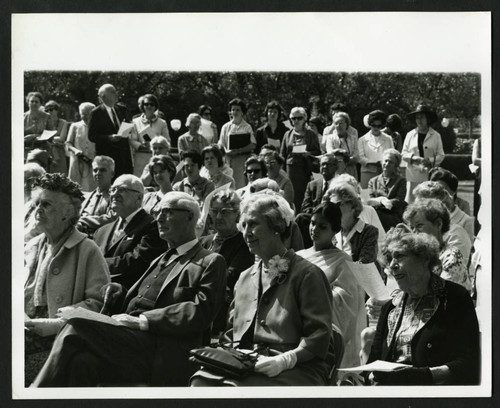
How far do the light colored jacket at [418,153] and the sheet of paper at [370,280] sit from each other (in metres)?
0.98

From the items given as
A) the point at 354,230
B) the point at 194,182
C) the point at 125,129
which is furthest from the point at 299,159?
the point at 125,129

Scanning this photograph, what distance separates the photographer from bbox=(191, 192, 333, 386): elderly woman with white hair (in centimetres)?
820

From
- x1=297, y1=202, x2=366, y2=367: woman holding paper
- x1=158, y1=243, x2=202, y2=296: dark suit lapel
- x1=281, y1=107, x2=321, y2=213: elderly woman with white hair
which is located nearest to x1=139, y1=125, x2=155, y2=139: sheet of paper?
x1=281, y1=107, x2=321, y2=213: elderly woman with white hair

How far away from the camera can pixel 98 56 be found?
30.8 ft

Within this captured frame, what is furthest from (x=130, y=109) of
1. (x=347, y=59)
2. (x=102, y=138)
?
(x=347, y=59)

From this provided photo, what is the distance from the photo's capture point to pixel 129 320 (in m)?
8.60

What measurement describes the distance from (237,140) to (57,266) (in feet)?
6.62

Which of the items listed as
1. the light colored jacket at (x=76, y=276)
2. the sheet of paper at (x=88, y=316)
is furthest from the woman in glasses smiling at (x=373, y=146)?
the sheet of paper at (x=88, y=316)

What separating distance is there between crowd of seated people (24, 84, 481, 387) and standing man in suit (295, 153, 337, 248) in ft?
0.04

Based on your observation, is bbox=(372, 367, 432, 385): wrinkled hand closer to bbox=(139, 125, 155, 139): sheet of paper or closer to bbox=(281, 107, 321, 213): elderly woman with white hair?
bbox=(281, 107, 321, 213): elderly woman with white hair

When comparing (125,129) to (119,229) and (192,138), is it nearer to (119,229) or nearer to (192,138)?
(192,138)

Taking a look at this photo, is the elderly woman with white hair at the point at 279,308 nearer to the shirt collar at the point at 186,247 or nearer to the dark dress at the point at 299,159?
the shirt collar at the point at 186,247

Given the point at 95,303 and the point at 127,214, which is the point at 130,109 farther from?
the point at 95,303

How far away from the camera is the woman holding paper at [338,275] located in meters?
8.73
